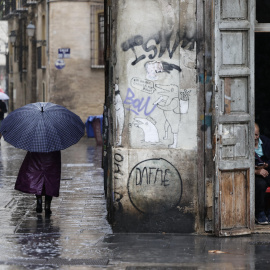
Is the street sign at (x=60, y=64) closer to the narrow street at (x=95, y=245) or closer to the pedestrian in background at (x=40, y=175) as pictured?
the narrow street at (x=95, y=245)

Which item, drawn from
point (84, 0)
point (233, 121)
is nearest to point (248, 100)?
point (233, 121)

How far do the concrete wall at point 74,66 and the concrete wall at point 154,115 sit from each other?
20561 millimetres

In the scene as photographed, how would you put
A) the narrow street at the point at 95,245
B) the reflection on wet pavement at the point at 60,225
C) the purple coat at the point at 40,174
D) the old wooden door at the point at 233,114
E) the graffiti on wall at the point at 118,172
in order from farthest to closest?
the purple coat at the point at 40,174 → the graffiti on wall at the point at 118,172 → the old wooden door at the point at 233,114 → the reflection on wet pavement at the point at 60,225 → the narrow street at the point at 95,245

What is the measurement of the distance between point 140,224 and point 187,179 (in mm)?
729

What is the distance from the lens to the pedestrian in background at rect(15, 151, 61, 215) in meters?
10.8

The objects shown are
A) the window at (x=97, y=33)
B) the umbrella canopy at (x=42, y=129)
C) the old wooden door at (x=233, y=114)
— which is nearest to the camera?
the old wooden door at (x=233, y=114)

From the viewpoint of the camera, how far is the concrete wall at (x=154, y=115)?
30.3 ft

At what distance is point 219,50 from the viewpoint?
29.8ft

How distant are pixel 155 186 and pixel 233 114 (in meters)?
1.18

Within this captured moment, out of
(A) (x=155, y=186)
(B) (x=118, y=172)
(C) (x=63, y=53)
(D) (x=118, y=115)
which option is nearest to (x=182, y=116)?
(D) (x=118, y=115)

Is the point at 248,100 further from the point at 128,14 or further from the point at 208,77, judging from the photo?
the point at 128,14

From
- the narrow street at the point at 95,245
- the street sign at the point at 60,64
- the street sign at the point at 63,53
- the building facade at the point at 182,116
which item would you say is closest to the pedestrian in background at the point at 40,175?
the narrow street at the point at 95,245

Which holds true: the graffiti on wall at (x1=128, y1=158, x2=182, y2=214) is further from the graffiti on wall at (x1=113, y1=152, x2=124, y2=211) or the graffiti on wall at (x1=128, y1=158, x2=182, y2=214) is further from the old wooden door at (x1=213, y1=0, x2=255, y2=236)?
the old wooden door at (x1=213, y1=0, x2=255, y2=236)

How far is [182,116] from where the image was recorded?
30.6 feet
